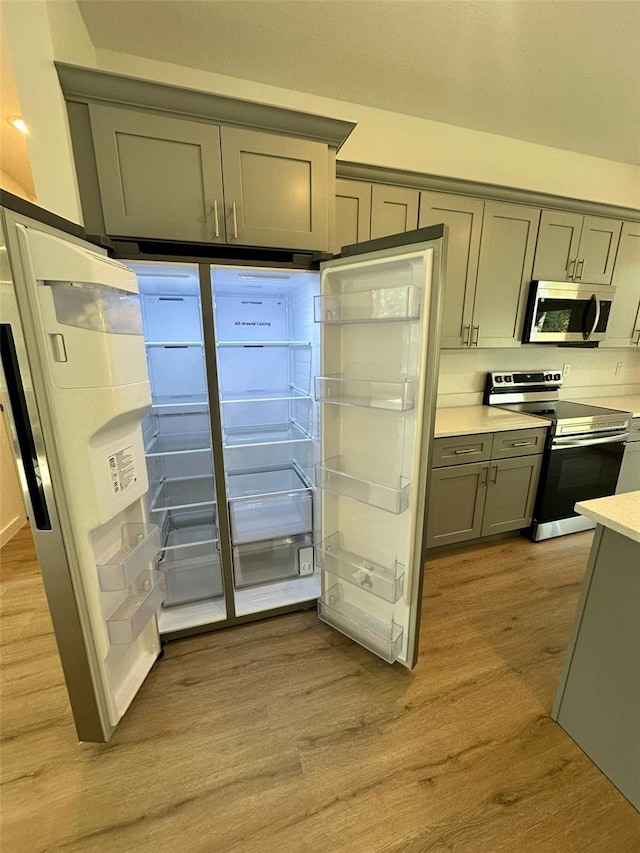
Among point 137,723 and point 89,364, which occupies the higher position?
point 89,364

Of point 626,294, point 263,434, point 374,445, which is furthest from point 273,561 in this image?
point 626,294

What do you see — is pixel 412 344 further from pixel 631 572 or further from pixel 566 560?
pixel 566 560

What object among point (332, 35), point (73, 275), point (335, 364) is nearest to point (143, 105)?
point (73, 275)

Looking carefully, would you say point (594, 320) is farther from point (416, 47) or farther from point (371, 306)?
point (371, 306)

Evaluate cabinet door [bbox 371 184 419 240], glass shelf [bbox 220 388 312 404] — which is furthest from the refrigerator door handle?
cabinet door [bbox 371 184 419 240]

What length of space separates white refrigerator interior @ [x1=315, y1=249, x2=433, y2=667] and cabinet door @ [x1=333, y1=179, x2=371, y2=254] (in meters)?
0.66

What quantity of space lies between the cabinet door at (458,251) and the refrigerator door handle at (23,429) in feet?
6.42

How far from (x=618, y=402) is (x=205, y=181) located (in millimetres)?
3513

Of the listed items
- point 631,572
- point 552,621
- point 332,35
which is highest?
point 332,35

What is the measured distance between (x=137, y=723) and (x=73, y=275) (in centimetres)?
163

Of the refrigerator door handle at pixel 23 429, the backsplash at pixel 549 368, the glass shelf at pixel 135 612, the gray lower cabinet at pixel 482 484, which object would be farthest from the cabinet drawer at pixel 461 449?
the refrigerator door handle at pixel 23 429

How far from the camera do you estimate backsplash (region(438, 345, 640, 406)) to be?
109 inches

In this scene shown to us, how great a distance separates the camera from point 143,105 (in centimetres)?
131

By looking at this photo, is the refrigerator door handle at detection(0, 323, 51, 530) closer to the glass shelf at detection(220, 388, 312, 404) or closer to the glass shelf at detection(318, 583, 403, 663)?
the glass shelf at detection(220, 388, 312, 404)
